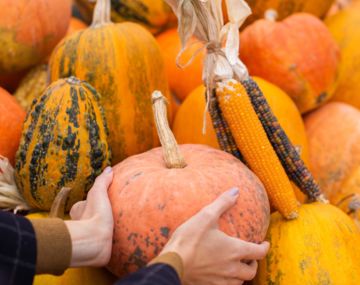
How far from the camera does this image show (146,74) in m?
1.71

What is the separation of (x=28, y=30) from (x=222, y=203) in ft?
3.32

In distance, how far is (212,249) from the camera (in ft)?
3.69

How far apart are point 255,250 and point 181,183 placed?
0.22 metres

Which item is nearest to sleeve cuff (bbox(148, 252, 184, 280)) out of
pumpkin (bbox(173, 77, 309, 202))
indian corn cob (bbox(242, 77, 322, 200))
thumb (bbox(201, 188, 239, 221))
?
thumb (bbox(201, 188, 239, 221))

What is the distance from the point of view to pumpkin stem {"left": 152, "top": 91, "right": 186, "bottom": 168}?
131 cm

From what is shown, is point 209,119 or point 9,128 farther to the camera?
point 209,119

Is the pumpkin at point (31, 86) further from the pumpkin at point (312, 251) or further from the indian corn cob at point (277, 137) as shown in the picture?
the pumpkin at point (312, 251)

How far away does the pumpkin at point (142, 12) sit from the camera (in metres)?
2.21

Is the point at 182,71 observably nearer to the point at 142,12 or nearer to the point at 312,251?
the point at 142,12

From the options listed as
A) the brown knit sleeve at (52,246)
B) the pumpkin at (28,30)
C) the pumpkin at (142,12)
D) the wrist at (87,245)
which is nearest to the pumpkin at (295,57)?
the pumpkin at (142,12)

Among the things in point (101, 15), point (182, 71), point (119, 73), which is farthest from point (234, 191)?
point (182, 71)

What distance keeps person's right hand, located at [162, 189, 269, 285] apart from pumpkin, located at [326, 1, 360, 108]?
4.10 feet

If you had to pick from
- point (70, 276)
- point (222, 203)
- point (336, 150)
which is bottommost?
point (336, 150)

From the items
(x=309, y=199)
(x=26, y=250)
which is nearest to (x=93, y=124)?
(x=26, y=250)
